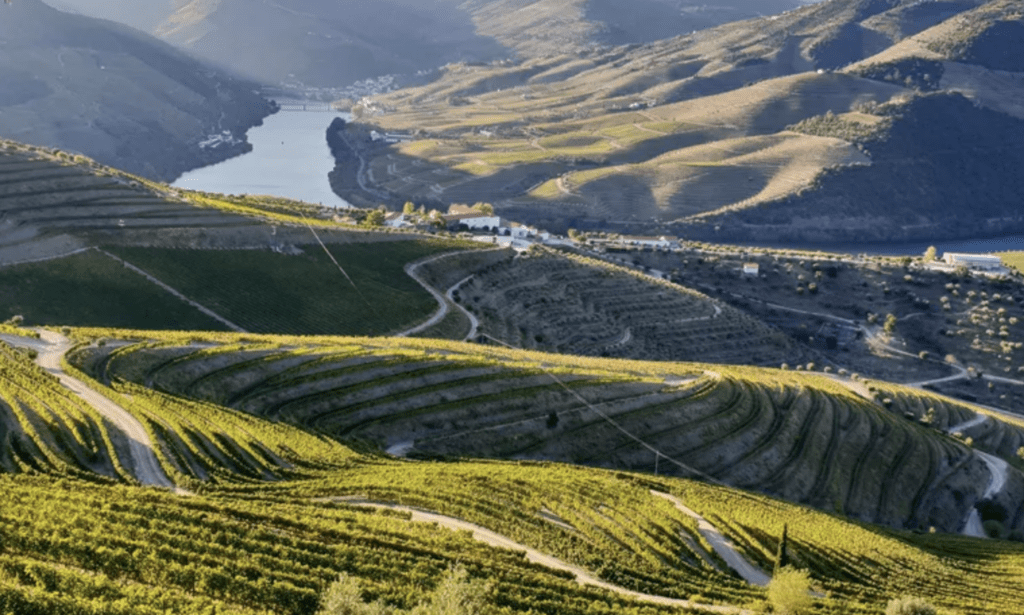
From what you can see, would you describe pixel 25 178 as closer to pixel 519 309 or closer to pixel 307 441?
pixel 519 309

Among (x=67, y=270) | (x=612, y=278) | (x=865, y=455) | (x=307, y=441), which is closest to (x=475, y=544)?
(x=307, y=441)

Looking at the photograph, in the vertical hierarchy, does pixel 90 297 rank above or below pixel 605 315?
above

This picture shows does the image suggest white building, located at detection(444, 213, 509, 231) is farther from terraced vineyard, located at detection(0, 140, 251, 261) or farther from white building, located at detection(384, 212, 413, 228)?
terraced vineyard, located at detection(0, 140, 251, 261)

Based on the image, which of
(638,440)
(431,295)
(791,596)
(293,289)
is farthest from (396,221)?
(791,596)

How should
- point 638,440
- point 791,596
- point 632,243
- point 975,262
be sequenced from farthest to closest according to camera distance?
point 975,262 < point 632,243 < point 638,440 < point 791,596

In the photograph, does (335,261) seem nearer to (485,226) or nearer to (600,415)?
(600,415)

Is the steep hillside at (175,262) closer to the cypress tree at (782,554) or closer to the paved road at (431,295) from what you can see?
the paved road at (431,295)
